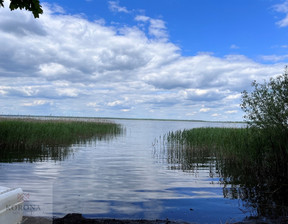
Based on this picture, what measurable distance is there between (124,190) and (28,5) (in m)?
8.05

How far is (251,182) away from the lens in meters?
13.0

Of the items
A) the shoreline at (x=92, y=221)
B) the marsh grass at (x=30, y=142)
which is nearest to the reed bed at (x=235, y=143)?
the shoreline at (x=92, y=221)

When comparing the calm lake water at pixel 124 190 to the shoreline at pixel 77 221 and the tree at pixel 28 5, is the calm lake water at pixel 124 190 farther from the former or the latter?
the tree at pixel 28 5

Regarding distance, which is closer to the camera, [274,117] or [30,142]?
[274,117]

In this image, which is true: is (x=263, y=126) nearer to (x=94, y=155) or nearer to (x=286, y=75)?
(x=286, y=75)

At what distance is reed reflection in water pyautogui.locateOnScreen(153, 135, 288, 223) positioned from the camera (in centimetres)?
924

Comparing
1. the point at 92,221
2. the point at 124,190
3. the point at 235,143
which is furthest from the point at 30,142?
the point at 92,221

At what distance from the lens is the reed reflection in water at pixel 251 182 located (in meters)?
9.24

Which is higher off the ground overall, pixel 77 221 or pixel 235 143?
pixel 235 143

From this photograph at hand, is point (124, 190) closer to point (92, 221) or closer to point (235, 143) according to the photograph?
point (92, 221)

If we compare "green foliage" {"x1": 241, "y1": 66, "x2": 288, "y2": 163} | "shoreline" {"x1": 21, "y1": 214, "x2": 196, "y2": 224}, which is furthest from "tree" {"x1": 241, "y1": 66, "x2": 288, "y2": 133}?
"shoreline" {"x1": 21, "y1": 214, "x2": 196, "y2": 224}

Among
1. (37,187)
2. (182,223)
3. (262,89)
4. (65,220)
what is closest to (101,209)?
(65,220)

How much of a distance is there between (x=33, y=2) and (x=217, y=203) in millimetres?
8687

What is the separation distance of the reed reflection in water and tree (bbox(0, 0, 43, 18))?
8.35m
